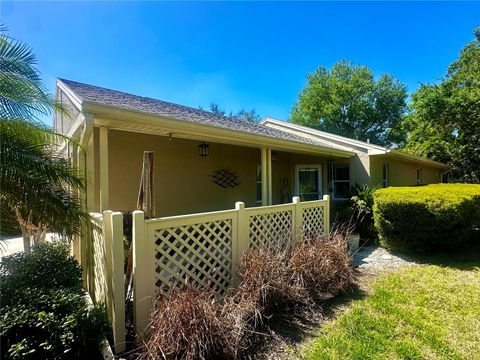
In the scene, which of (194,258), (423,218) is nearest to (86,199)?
(194,258)

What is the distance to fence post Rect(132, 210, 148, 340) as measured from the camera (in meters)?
3.02

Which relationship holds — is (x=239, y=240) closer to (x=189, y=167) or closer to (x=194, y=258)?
(x=194, y=258)

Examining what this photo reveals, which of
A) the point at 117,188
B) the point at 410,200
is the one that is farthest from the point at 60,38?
the point at 410,200

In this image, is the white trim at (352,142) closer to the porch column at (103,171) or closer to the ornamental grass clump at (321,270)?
the ornamental grass clump at (321,270)

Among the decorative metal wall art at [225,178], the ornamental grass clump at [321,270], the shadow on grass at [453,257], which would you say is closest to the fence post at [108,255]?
the ornamental grass clump at [321,270]

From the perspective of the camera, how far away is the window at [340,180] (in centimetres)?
1116

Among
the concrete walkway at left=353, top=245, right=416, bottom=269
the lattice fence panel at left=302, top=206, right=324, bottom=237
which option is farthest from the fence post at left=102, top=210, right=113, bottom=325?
the concrete walkway at left=353, top=245, right=416, bottom=269

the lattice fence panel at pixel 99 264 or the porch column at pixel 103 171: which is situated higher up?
the porch column at pixel 103 171

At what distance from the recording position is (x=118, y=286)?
2.94 meters

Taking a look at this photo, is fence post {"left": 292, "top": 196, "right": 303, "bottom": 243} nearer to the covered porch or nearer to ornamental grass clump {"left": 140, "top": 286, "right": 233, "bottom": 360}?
the covered porch

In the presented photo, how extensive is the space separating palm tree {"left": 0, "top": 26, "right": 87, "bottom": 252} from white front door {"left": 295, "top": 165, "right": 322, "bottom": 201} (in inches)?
382

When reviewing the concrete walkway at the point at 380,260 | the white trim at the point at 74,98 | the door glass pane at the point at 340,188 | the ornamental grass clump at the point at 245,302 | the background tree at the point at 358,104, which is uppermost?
the background tree at the point at 358,104

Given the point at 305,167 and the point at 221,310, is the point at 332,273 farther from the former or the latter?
the point at 305,167

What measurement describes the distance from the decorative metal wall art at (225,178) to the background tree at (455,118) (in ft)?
41.4
